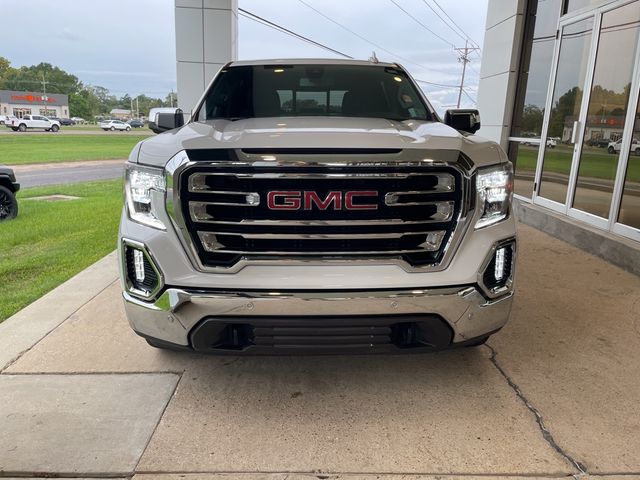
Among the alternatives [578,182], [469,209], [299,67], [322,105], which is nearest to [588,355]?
[469,209]

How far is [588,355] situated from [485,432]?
1.28 metres

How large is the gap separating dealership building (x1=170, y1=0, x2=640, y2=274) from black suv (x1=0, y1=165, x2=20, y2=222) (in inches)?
117

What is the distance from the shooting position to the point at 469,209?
2406 mm

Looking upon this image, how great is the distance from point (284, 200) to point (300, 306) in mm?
493

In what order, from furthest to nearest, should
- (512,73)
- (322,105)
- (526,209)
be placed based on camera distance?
(512,73), (526,209), (322,105)

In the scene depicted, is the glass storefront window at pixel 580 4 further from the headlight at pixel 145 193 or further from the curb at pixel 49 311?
the curb at pixel 49 311

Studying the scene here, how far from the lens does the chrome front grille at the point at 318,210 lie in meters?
2.29

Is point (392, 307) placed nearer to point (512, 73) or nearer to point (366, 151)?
point (366, 151)

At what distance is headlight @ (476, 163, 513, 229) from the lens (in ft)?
8.05

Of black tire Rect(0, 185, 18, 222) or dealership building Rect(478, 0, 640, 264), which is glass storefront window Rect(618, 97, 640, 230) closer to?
dealership building Rect(478, 0, 640, 264)

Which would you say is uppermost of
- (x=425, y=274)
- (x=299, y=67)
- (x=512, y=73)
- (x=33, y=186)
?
(x=512, y=73)

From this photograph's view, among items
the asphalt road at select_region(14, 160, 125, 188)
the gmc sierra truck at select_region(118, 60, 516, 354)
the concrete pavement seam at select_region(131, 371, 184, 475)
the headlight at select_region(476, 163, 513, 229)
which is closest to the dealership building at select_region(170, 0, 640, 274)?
the headlight at select_region(476, 163, 513, 229)

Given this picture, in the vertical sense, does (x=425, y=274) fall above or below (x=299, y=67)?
below

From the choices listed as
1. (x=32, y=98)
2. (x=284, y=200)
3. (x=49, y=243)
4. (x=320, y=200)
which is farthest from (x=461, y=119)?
(x=32, y=98)
